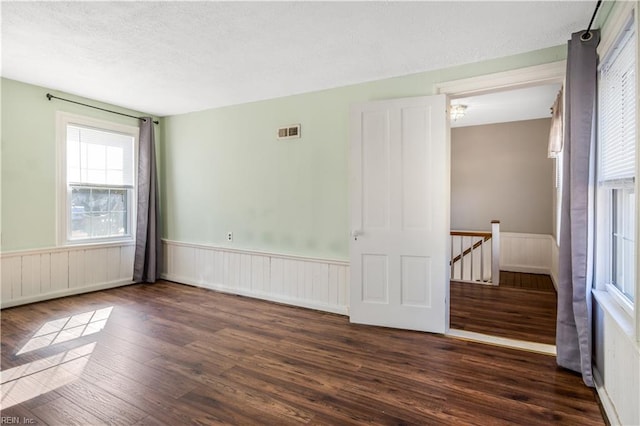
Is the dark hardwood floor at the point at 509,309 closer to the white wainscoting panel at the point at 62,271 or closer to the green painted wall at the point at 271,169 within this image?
the green painted wall at the point at 271,169

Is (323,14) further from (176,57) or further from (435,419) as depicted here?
(435,419)

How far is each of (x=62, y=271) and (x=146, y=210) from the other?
1.26m

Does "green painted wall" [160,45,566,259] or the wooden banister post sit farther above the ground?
"green painted wall" [160,45,566,259]

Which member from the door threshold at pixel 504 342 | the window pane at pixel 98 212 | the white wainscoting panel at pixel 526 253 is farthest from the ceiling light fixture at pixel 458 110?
the window pane at pixel 98 212

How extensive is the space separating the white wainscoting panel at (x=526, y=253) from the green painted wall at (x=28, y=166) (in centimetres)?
695

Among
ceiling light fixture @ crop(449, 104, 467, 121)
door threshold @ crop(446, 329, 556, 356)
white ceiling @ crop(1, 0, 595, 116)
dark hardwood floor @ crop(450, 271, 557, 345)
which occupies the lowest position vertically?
door threshold @ crop(446, 329, 556, 356)

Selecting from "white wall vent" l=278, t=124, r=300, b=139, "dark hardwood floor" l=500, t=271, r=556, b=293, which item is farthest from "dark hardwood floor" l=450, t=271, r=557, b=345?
"white wall vent" l=278, t=124, r=300, b=139

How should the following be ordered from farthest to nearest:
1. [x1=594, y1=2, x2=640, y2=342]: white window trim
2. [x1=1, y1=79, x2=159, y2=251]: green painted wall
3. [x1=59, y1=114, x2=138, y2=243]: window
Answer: [x1=59, y1=114, x2=138, y2=243]: window < [x1=1, y1=79, x2=159, y2=251]: green painted wall < [x1=594, y1=2, x2=640, y2=342]: white window trim

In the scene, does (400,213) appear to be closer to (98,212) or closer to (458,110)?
(458,110)

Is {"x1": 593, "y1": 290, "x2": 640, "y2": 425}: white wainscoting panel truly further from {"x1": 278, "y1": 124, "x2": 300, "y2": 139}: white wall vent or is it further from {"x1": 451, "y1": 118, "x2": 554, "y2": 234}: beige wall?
{"x1": 451, "y1": 118, "x2": 554, "y2": 234}: beige wall

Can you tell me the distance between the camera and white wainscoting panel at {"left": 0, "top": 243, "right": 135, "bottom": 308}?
12.7 feet

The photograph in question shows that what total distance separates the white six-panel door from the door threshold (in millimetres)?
176

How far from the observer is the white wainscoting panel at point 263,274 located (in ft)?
12.7

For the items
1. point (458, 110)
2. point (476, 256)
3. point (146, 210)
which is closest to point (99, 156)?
point (146, 210)
